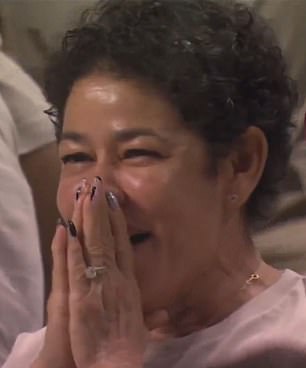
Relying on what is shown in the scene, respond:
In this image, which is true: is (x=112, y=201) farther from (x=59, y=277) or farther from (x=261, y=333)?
(x=261, y=333)

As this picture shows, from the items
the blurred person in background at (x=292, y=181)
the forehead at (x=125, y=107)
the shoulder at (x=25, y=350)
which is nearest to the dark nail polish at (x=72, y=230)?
the forehead at (x=125, y=107)

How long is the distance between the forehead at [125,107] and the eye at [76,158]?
0.03 meters

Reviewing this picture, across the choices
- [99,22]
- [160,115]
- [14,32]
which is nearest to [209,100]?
[160,115]

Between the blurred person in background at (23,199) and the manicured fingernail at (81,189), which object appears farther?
the blurred person in background at (23,199)

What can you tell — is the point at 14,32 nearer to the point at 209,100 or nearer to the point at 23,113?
the point at 23,113

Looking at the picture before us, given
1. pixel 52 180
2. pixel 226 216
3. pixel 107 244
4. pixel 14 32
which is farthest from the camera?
pixel 14 32

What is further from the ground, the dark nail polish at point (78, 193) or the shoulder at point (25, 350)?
the dark nail polish at point (78, 193)

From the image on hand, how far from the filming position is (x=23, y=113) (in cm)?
154

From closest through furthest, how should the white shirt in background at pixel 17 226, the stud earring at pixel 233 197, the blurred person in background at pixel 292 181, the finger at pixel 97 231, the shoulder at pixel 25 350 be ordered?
the finger at pixel 97 231, the stud earring at pixel 233 197, the shoulder at pixel 25 350, the white shirt in background at pixel 17 226, the blurred person in background at pixel 292 181

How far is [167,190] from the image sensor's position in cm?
94

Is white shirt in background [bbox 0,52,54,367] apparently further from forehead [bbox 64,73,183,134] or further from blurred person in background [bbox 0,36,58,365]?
forehead [bbox 64,73,183,134]

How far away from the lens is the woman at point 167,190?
915 mm

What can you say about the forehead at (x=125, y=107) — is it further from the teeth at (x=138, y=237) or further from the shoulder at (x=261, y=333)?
the shoulder at (x=261, y=333)

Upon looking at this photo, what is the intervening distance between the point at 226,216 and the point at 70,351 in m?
0.22
